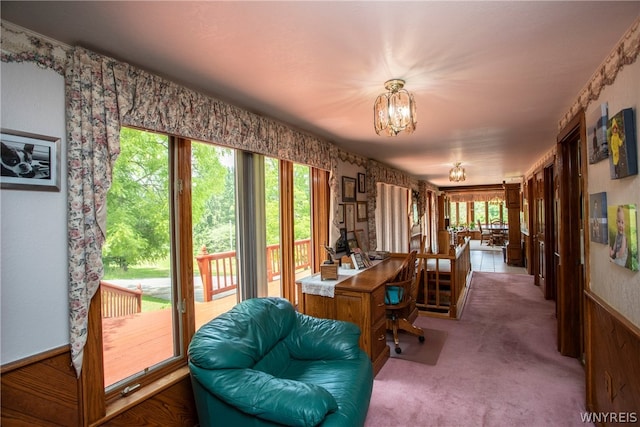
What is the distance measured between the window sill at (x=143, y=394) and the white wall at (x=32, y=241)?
473 mm

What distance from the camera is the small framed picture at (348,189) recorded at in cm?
429

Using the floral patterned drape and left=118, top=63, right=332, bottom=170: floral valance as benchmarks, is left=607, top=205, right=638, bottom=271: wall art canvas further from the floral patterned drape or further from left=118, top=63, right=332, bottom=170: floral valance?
the floral patterned drape

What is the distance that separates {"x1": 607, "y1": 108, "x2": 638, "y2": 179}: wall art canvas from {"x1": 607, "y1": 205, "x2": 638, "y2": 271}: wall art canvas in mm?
185

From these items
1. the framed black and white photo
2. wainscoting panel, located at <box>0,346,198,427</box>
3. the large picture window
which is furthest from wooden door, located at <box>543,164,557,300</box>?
the framed black and white photo

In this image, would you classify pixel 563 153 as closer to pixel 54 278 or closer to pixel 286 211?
pixel 286 211

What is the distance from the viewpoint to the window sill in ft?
5.54

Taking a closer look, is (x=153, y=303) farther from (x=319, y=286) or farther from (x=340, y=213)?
(x=340, y=213)

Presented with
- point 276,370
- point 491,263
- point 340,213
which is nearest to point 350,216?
point 340,213

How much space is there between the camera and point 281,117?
2879mm

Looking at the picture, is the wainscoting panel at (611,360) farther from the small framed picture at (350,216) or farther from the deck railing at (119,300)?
the deck railing at (119,300)

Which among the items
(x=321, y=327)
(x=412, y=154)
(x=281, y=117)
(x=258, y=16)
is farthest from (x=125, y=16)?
(x=412, y=154)

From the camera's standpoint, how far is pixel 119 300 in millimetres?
1977

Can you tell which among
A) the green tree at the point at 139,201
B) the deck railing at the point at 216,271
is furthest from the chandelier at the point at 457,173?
the green tree at the point at 139,201

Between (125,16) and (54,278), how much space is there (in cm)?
124
